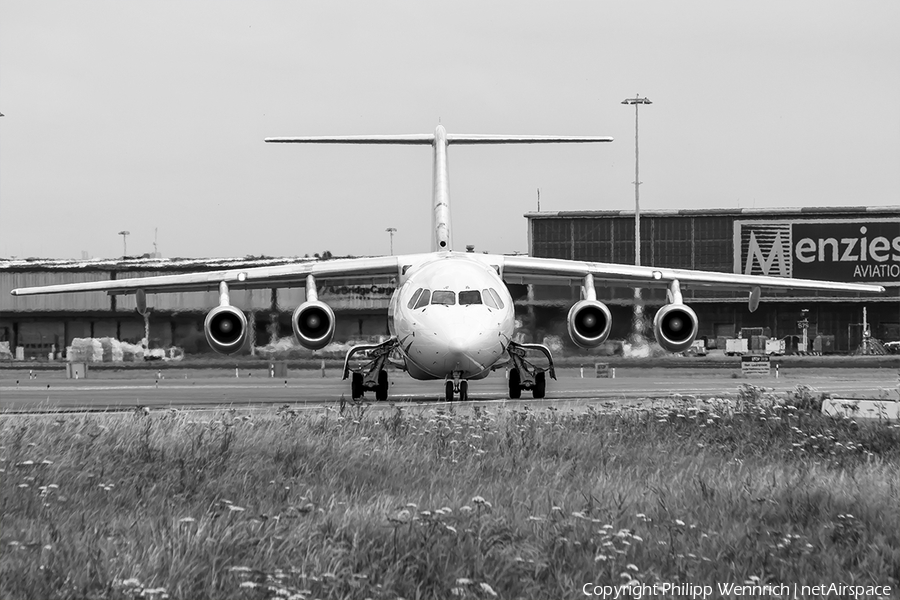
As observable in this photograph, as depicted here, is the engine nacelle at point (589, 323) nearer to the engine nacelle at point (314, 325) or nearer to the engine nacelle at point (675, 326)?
the engine nacelle at point (675, 326)

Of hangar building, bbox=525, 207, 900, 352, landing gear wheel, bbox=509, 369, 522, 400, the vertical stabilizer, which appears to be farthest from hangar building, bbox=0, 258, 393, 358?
hangar building, bbox=525, 207, 900, 352

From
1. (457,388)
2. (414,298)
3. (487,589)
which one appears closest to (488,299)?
(414,298)

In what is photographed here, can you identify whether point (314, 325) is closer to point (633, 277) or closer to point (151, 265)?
point (633, 277)

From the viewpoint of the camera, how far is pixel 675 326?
79.7ft

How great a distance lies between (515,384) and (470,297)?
3.15 m

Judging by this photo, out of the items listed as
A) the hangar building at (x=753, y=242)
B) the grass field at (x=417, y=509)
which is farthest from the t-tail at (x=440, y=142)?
the hangar building at (x=753, y=242)

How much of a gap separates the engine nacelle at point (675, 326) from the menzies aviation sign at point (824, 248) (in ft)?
161

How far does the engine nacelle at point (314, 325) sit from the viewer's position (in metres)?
23.7

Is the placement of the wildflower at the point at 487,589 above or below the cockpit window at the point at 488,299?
below

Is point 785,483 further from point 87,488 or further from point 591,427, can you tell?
point 87,488

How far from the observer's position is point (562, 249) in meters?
70.4

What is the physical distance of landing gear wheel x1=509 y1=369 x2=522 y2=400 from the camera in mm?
23688

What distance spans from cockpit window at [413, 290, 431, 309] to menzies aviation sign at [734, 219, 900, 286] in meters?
53.0

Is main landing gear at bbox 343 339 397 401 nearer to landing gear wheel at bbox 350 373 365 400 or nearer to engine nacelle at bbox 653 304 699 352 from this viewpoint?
landing gear wheel at bbox 350 373 365 400
